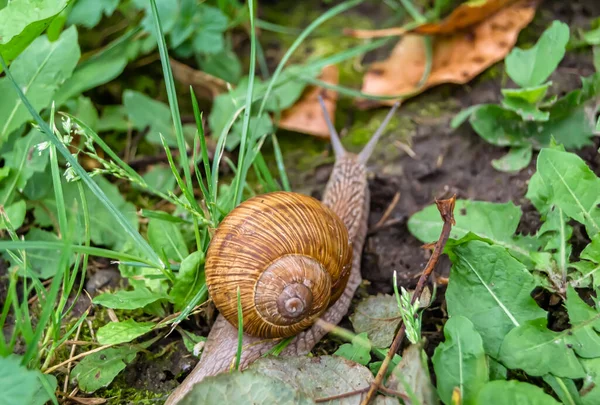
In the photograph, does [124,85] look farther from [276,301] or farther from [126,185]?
[276,301]

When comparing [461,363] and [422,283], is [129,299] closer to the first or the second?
[422,283]

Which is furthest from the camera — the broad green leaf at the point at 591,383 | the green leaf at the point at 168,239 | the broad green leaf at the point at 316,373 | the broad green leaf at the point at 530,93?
the broad green leaf at the point at 530,93

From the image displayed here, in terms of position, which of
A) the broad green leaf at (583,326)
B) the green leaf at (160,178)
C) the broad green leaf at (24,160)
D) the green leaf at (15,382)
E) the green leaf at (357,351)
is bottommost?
the green leaf at (357,351)

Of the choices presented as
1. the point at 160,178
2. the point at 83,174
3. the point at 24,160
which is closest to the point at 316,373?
the point at 83,174

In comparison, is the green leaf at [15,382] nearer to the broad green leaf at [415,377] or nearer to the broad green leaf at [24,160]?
the broad green leaf at [24,160]

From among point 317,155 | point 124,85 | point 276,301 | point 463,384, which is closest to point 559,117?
point 317,155

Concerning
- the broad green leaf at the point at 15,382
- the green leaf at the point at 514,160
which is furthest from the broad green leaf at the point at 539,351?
the broad green leaf at the point at 15,382

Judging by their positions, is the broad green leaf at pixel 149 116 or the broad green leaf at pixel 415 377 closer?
the broad green leaf at pixel 415 377
